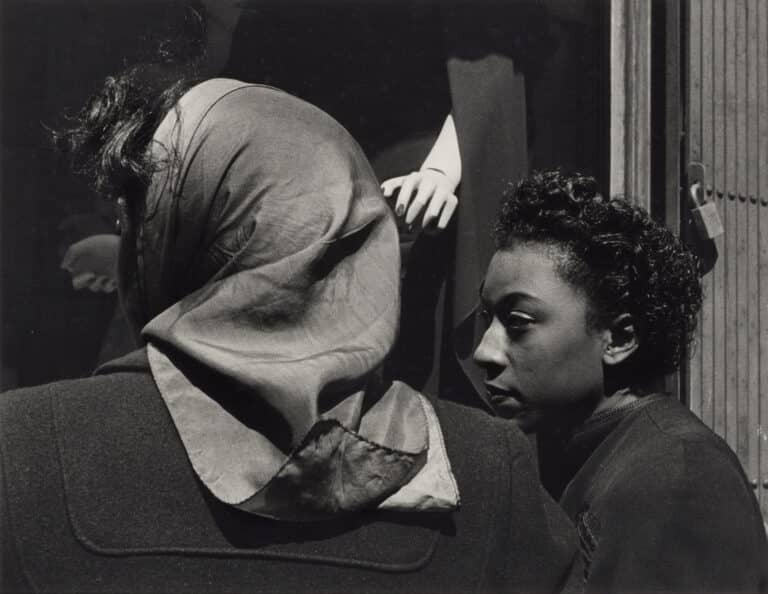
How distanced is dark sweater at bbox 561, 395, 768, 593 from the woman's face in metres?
0.27

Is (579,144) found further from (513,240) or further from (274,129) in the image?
(274,129)

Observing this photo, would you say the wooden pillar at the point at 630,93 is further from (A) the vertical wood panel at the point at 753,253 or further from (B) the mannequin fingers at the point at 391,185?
(B) the mannequin fingers at the point at 391,185

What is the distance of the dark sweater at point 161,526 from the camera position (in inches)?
56.5

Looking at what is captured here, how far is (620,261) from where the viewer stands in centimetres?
246

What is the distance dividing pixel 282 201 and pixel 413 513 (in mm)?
463

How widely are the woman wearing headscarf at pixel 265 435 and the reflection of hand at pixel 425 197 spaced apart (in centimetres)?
139

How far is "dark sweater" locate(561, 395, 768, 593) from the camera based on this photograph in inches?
77.5

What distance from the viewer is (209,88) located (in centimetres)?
180

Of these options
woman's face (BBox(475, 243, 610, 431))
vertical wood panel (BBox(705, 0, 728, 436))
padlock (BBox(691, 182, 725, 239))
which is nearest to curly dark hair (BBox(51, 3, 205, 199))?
woman's face (BBox(475, 243, 610, 431))

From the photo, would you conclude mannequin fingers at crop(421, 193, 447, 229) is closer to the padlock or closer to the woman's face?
the woman's face

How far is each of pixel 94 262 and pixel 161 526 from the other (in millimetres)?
2306

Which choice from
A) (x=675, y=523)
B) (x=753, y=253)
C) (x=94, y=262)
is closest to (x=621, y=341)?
(x=675, y=523)

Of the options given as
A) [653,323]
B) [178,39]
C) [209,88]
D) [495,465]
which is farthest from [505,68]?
[495,465]

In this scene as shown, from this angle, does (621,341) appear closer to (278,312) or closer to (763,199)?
(278,312)
